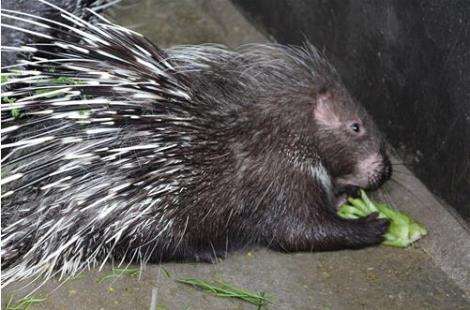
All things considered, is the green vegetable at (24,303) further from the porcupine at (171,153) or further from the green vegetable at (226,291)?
the green vegetable at (226,291)

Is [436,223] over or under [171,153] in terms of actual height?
under

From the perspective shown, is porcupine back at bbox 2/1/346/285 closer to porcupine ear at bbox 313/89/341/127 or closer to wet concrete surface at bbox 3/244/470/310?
wet concrete surface at bbox 3/244/470/310

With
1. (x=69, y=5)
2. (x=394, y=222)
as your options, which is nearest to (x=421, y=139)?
(x=394, y=222)

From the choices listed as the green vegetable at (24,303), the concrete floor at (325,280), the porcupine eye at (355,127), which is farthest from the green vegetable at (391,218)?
the green vegetable at (24,303)

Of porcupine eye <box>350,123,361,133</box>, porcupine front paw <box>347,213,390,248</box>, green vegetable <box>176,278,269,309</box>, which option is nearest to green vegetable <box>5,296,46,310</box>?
green vegetable <box>176,278,269,309</box>

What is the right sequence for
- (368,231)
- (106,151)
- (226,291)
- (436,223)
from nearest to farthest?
(106,151) < (226,291) < (368,231) < (436,223)

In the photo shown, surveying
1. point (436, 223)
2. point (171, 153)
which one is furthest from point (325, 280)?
point (171, 153)

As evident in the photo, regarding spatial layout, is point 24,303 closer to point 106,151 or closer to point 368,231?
point 106,151

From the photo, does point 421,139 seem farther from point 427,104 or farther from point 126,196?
point 126,196
